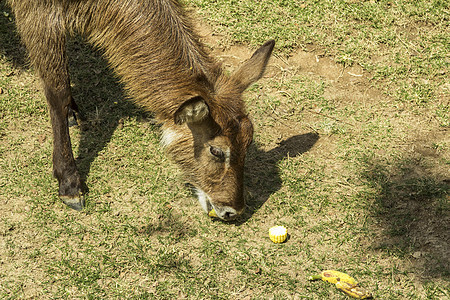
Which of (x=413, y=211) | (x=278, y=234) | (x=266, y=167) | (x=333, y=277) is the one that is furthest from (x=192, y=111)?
(x=413, y=211)

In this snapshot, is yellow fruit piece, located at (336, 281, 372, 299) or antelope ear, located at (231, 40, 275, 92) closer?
yellow fruit piece, located at (336, 281, 372, 299)

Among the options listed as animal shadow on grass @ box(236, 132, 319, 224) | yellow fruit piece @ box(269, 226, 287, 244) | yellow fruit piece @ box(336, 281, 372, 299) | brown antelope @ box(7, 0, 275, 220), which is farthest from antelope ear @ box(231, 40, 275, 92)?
yellow fruit piece @ box(336, 281, 372, 299)

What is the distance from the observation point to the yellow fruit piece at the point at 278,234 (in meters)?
4.40

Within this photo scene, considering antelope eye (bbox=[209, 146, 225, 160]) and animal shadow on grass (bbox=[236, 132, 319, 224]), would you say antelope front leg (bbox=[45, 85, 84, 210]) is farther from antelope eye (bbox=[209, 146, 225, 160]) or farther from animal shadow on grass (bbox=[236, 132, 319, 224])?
animal shadow on grass (bbox=[236, 132, 319, 224])

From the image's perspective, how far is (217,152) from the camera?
4246mm

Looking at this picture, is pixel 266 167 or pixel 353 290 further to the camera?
pixel 266 167

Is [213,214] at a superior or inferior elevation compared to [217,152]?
inferior

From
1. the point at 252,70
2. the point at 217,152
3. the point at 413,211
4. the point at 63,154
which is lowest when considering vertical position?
the point at 413,211

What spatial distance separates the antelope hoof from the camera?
4695 mm

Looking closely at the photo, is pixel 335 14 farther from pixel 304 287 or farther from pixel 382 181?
pixel 304 287

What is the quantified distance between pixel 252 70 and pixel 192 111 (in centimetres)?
85

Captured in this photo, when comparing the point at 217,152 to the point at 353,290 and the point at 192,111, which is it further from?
the point at 353,290

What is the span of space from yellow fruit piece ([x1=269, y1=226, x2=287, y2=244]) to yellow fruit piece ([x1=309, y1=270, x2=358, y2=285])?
45 cm

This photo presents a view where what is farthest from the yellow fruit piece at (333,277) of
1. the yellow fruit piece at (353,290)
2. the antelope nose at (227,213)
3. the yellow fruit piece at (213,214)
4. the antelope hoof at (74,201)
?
the antelope hoof at (74,201)
